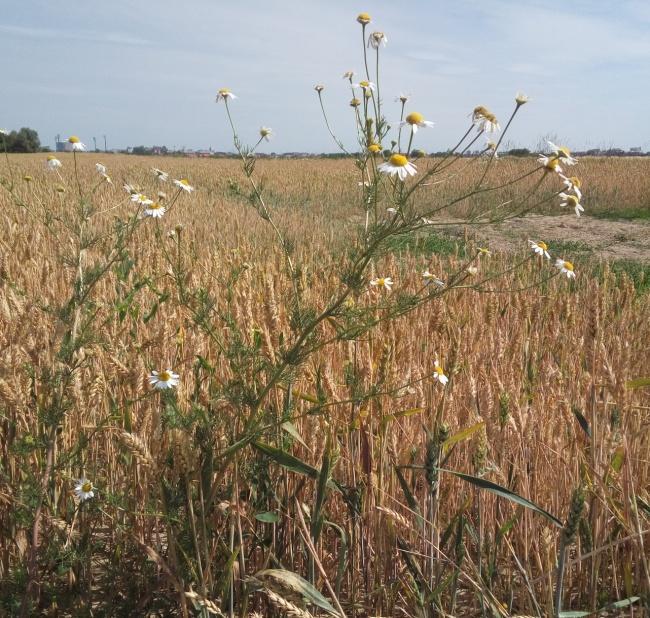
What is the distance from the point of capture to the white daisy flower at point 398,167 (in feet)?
4.57

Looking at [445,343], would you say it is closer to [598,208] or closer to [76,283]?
[76,283]

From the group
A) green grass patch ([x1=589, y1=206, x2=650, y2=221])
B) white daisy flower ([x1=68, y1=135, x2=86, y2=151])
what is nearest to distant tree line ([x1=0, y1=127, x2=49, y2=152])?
green grass patch ([x1=589, y1=206, x2=650, y2=221])

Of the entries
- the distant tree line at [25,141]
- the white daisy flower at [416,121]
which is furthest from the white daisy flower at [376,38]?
the distant tree line at [25,141]

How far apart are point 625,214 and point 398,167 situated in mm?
12815

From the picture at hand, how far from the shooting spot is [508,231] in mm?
10375

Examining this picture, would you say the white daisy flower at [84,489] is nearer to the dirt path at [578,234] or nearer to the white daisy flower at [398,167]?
the white daisy flower at [398,167]

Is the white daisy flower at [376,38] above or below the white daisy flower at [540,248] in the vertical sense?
above

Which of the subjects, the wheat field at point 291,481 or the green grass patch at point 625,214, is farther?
the green grass patch at point 625,214

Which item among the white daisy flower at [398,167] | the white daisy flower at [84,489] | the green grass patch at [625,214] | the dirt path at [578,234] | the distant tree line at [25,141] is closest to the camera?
the white daisy flower at [398,167]

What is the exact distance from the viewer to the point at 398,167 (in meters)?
1.43

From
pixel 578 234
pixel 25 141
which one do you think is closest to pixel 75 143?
pixel 578 234

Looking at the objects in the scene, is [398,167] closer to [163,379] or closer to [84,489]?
[163,379]

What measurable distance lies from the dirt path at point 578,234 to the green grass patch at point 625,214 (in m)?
0.45

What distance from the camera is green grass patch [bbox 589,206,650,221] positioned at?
1235cm
